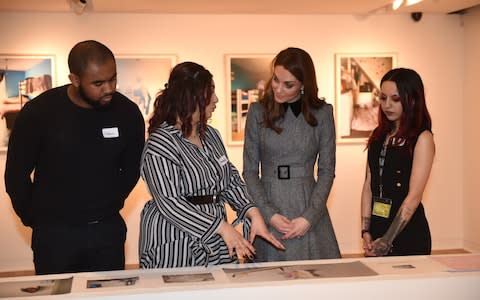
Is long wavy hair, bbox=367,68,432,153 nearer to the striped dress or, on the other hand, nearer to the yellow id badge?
the yellow id badge

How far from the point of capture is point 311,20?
678 cm

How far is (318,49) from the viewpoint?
6.81 meters

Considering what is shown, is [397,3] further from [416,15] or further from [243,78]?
[243,78]

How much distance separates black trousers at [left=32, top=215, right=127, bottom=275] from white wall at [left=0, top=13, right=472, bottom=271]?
12.5 feet

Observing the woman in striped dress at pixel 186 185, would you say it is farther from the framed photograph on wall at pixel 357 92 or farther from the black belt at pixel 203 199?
the framed photograph on wall at pixel 357 92

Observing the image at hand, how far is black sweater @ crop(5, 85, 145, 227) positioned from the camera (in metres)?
2.71

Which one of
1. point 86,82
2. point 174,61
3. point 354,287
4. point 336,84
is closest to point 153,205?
point 86,82

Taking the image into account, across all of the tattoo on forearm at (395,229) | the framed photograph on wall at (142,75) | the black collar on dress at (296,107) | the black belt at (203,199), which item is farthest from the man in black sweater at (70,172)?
the framed photograph on wall at (142,75)

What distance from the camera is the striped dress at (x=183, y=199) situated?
7.94 ft

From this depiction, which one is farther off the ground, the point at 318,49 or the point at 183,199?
the point at 318,49

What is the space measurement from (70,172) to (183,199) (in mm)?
584

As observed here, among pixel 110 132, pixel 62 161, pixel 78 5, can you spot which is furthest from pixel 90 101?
pixel 78 5

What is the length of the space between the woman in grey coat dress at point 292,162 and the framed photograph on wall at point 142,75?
3560 mm

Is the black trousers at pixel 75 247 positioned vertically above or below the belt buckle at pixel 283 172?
below
